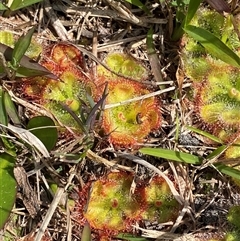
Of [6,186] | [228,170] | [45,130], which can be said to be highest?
[45,130]

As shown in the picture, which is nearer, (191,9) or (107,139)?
(191,9)

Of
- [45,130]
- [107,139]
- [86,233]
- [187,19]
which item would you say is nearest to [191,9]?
[187,19]

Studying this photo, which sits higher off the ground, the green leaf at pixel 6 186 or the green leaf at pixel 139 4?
the green leaf at pixel 139 4

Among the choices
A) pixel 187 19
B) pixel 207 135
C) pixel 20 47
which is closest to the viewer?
pixel 20 47

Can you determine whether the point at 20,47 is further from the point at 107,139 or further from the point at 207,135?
the point at 207,135

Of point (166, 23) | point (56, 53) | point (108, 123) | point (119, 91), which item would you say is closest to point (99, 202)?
point (108, 123)

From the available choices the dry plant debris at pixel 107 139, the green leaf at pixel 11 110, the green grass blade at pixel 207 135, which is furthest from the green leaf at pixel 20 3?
the green grass blade at pixel 207 135

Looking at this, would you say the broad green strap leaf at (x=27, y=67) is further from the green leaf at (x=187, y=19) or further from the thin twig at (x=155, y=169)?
the green leaf at (x=187, y=19)
